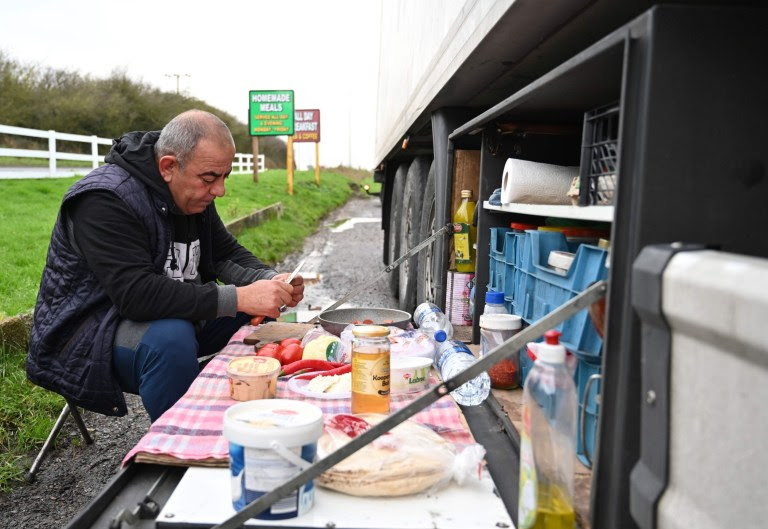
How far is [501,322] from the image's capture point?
2.55m

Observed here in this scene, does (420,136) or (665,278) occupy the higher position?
(420,136)

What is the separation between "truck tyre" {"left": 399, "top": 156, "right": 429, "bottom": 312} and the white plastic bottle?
12.0 feet

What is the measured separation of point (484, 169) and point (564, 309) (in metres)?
1.81

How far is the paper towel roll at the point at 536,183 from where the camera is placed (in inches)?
101

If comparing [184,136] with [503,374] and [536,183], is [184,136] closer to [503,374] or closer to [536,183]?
[536,183]

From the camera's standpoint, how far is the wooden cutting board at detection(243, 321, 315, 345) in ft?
10.5

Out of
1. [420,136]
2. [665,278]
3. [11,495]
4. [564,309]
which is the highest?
[420,136]

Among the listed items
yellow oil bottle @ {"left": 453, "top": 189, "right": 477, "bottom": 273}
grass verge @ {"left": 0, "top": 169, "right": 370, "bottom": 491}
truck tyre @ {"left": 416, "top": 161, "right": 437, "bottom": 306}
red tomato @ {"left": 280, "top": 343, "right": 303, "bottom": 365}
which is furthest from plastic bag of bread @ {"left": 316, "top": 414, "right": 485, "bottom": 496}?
truck tyre @ {"left": 416, "top": 161, "right": 437, "bottom": 306}

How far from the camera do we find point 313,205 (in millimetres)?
22500

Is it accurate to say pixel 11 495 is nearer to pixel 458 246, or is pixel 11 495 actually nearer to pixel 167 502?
pixel 167 502

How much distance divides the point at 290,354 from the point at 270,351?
122 mm

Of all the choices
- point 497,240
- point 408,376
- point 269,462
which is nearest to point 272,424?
point 269,462

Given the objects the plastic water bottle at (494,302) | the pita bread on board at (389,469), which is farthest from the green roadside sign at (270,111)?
the pita bread on board at (389,469)

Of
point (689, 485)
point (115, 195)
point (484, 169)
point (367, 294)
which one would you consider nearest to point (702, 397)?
point (689, 485)
